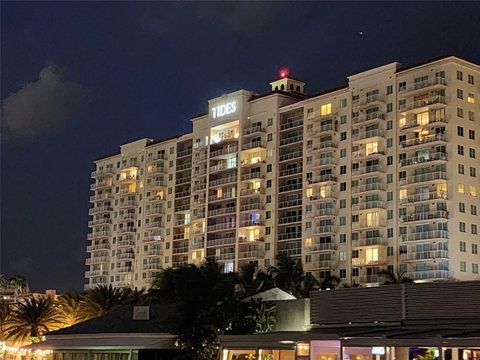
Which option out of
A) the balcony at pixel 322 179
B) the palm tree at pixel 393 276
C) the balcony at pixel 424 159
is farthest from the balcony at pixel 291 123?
the palm tree at pixel 393 276

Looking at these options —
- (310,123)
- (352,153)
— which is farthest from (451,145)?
(310,123)

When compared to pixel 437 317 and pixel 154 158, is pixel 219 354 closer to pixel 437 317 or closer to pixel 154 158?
pixel 437 317

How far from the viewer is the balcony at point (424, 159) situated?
274ft

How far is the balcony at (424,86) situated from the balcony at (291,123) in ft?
50.0

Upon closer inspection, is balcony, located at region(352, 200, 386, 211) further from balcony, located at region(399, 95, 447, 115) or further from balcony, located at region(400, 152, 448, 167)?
balcony, located at region(399, 95, 447, 115)

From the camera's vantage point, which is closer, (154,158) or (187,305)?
(187,305)

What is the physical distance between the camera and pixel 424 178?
8419cm

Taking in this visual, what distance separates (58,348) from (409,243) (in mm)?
40851

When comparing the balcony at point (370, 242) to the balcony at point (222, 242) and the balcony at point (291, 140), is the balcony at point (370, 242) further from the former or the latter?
the balcony at point (222, 242)

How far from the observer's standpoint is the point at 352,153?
92.1 meters

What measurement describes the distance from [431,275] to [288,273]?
1694cm

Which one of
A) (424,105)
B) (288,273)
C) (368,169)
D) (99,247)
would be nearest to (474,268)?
(368,169)

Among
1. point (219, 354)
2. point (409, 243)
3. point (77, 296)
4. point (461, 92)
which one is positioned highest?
point (461, 92)

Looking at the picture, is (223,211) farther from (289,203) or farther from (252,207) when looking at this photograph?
(289,203)
